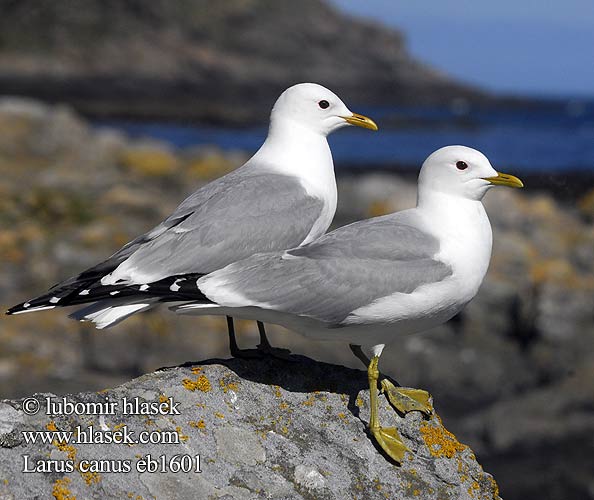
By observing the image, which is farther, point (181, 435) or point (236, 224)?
point (236, 224)

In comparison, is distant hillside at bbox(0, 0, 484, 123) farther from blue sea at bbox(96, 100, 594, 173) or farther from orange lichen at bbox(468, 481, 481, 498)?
orange lichen at bbox(468, 481, 481, 498)

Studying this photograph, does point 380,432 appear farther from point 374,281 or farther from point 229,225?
point 229,225

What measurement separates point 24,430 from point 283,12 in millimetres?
106070

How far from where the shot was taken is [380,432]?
15.3 feet

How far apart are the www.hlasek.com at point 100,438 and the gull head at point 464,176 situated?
1.83 meters

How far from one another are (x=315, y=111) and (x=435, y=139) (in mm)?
51005

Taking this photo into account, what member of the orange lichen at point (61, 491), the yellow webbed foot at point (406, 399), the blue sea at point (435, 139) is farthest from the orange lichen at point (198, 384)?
the blue sea at point (435, 139)

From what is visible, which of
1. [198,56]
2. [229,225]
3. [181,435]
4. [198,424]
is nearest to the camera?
[181,435]

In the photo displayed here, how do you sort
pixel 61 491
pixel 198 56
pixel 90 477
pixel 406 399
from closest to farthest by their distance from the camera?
pixel 61 491 → pixel 90 477 → pixel 406 399 → pixel 198 56

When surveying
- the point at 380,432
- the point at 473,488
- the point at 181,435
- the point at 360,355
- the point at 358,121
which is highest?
the point at 358,121

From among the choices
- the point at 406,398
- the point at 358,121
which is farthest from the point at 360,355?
the point at 358,121

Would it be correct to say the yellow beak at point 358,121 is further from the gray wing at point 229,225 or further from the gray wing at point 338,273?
the gray wing at point 338,273

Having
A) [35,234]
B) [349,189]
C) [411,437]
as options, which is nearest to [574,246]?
[349,189]

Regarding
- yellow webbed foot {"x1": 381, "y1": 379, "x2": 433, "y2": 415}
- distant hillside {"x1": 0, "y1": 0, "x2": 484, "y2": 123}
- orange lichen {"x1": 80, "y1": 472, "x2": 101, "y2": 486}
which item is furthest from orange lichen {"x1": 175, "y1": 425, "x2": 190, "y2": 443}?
distant hillside {"x1": 0, "y1": 0, "x2": 484, "y2": 123}
